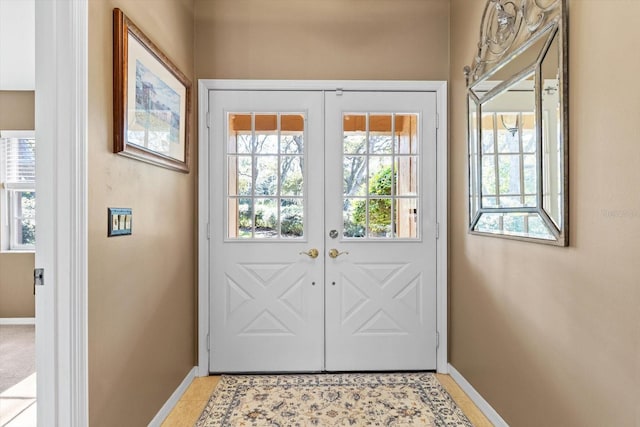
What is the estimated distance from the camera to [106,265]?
1.66m

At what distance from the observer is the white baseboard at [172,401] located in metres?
2.18

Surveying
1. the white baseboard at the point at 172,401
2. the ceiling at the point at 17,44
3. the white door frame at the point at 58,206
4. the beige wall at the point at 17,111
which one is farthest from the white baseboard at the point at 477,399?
the beige wall at the point at 17,111

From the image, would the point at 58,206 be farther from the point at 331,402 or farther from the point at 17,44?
the point at 17,44

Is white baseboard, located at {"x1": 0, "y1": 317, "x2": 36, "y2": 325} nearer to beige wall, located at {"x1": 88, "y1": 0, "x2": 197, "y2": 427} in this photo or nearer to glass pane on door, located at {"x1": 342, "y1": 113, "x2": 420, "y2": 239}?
beige wall, located at {"x1": 88, "y1": 0, "x2": 197, "y2": 427}

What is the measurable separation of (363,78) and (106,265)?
2.03 m

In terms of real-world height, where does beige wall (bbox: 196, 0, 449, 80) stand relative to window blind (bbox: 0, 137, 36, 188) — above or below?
above

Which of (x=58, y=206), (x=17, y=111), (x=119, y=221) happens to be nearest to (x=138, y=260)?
(x=119, y=221)

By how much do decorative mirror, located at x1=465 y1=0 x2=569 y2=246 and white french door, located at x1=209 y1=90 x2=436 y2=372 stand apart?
556mm

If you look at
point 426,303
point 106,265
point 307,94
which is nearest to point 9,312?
point 106,265

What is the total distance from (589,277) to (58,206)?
6.19ft

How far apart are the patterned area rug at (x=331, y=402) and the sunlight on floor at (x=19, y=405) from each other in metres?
1.00

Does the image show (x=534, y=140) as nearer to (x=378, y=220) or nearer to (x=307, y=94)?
(x=378, y=220)

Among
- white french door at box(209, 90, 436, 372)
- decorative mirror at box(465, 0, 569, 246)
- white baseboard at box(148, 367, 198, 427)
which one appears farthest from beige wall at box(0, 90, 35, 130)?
decorative mirror at box(465, 0, 569, 246)

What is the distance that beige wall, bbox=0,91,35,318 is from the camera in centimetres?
434
